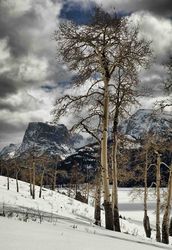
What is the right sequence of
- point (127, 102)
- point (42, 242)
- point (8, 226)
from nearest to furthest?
1. point (42, 242)
2. point (8, 226)
3. point (127, 102)

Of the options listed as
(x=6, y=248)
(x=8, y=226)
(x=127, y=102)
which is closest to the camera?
(x=6, y=248)

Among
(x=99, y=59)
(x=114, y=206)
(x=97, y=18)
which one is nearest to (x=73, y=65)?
(x=99, y=59)

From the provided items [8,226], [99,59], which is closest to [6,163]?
[99,59]

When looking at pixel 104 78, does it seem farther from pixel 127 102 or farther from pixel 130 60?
pixel 127 102

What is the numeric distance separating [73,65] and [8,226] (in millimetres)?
9259

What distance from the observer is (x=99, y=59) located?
1482 centimetres

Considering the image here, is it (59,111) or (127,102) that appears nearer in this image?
(59,111)

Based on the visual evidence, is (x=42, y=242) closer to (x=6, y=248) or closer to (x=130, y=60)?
(x=6, y=248)

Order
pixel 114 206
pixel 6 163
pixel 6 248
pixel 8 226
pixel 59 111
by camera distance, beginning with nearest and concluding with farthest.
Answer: pixel 6 248 < pixel 8 226 < pixel 59 111 < pixel 114 206 < pixel 6 163

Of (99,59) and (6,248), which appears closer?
(6,248)

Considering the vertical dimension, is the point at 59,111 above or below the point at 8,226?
above

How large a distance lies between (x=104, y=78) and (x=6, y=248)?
11244 millimetres

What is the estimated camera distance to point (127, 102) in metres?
17.4

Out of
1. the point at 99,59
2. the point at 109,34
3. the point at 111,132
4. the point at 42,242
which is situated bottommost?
the point at 42,242
